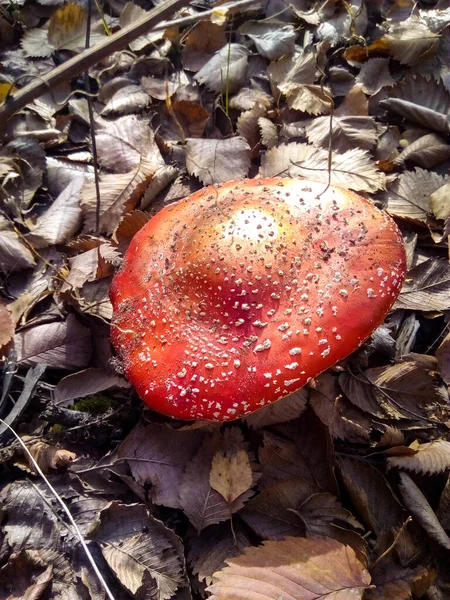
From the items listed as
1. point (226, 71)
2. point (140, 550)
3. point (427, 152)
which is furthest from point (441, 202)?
point (140, 550)

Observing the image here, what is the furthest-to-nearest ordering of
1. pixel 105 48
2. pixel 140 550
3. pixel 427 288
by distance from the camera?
pixel 427 288
pixel 140 550
pixel 105 48

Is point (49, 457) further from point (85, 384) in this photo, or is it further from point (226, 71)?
point (226, 71)

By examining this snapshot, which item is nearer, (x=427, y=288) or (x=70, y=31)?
(x=427, y=288)

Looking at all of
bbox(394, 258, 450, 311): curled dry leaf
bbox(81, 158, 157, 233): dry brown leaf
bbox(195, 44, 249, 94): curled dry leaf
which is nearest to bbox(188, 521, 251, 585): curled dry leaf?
bbox(394, 258, 450, 311): curled dry leaf

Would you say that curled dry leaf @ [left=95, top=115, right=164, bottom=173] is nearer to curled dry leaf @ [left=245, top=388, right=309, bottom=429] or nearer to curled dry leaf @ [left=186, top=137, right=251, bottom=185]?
curled dry leaf @ [left=186, top=137, right=251, bottom=185]

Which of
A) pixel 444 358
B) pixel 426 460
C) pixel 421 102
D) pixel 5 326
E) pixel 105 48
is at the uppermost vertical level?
pixel 105 48

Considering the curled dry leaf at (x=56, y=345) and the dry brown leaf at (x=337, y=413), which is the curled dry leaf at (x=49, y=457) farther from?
the dry brown leaf at (x=337, y=413)

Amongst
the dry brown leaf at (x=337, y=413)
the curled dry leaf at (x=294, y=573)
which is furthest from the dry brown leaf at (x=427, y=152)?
the curled dry leaf at (x=294, y=573)
